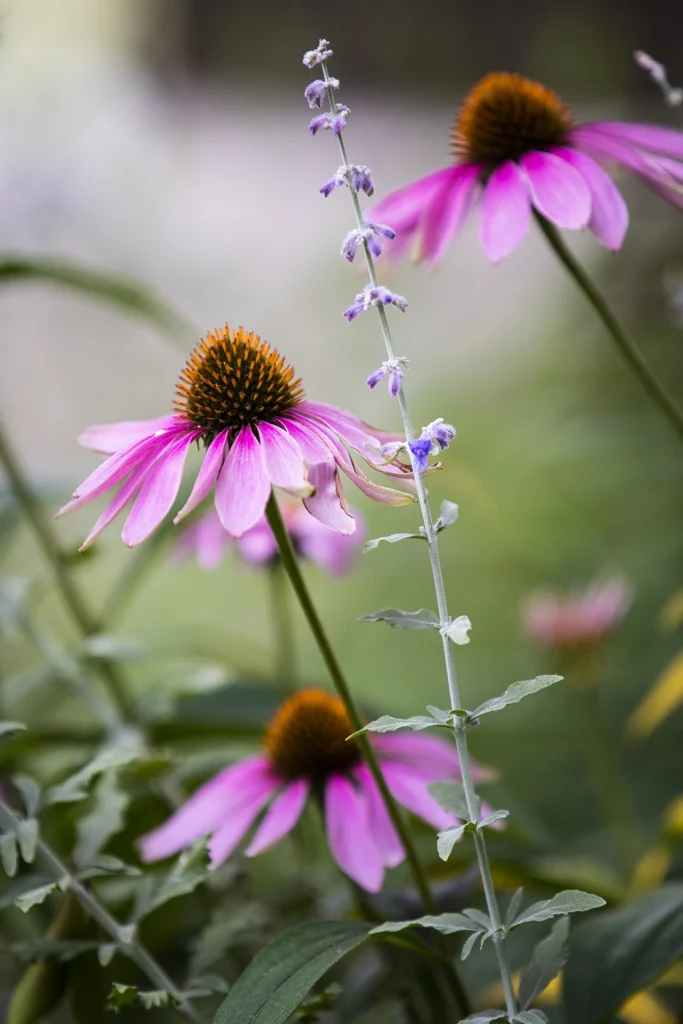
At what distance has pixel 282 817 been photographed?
45 centimetres

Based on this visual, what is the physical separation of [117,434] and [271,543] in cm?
34

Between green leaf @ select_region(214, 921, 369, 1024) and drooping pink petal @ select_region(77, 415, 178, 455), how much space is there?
0.20 meters

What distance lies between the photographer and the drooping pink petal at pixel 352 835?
41 cm

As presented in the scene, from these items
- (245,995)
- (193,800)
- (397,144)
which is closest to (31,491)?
(193,800)

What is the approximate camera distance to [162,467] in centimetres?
36

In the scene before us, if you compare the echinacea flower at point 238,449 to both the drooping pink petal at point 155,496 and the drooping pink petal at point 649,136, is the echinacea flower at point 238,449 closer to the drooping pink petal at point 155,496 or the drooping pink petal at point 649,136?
the drooping pink petal at point 155,496

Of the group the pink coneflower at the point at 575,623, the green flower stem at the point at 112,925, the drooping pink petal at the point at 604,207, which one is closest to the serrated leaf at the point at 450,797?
the green flower stem at the point at 112,925

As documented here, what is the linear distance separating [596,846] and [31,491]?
59 centimetres

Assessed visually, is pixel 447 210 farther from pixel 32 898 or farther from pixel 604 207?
pixel 32 898

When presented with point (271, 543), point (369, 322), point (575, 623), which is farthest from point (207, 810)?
point (369, 322)

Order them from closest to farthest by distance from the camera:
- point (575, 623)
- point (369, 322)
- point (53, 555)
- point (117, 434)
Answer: point (117, 434) → point (53, 555) → point (575, 623) → point (369, 322)

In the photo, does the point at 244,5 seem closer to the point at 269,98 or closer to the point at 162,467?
the point at 269,98

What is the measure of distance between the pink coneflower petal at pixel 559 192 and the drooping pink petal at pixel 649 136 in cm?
4

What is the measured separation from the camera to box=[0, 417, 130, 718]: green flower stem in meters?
0.59
